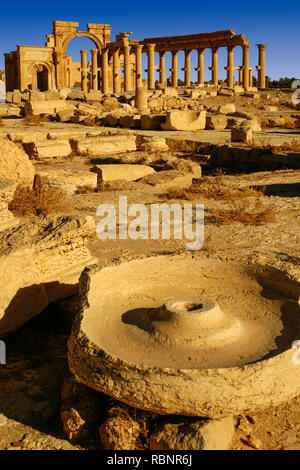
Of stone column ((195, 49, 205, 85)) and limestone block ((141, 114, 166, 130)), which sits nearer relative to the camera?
limestone block ((141, 114, 166, 130))

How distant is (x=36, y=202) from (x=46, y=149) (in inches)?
231

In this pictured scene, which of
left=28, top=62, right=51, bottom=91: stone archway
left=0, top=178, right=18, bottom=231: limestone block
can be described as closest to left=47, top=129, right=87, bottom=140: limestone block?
left=0, top=178, right=18, bottom=231: limestone block

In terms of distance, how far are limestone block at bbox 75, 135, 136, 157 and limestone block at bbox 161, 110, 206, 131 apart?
373 centimetres

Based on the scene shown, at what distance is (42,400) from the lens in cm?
336

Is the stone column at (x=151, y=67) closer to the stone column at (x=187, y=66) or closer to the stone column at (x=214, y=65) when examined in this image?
the stone column at (x=187, y=66)

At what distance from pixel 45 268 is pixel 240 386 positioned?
2.24 meters

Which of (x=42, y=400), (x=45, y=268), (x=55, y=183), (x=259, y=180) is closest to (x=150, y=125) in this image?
(x=259, y=180)

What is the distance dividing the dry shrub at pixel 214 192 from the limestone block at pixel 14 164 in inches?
99.4

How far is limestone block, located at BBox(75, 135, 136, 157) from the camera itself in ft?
45.7

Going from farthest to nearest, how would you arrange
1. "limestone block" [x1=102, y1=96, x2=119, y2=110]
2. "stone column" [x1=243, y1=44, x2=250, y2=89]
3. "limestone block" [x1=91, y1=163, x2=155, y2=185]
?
"stone column" [x1=243, y1=44, x2=250, y2=89] < "limestone block" [x1=102, y1=96, x2=119, y2=110] < "limestone block" [x1=91, y1=163, x2=155, y2=185]

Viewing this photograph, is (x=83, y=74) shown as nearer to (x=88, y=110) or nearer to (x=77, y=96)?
(x=77, y=96)

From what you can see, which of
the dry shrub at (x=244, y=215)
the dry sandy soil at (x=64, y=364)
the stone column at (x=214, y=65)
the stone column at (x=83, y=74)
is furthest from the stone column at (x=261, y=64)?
Result: the dry shrub at (x=244, y=215)

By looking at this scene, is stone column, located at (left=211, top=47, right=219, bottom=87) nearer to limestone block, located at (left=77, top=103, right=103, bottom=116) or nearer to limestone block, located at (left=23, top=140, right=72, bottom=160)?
limestone block, located at (left=77, top=103, right=103, bottom=116)

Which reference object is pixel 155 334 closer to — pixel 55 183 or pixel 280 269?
pixel 280 269
